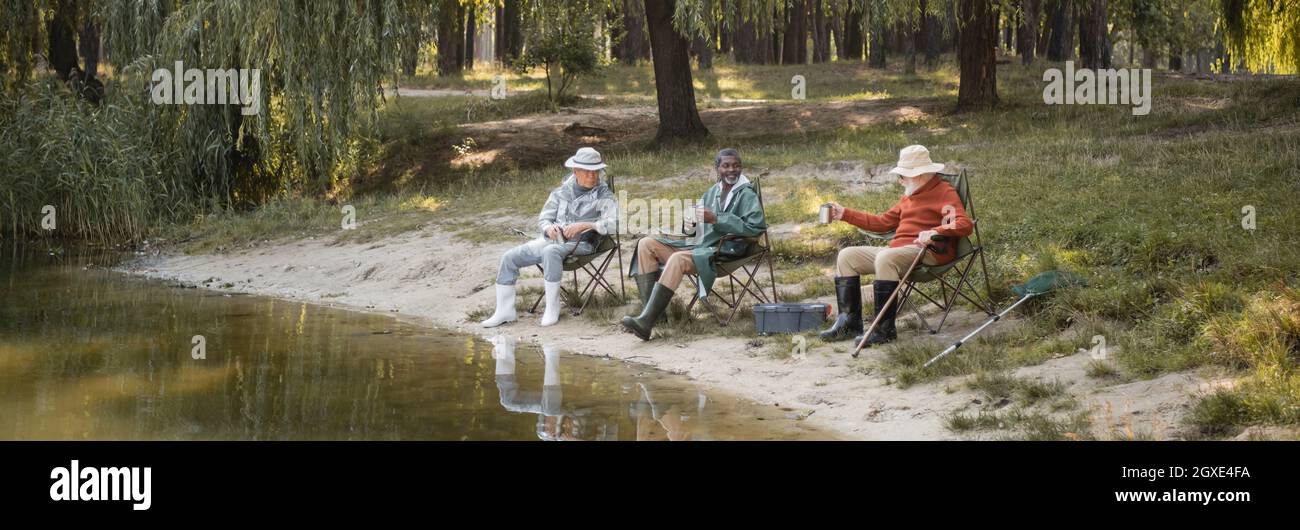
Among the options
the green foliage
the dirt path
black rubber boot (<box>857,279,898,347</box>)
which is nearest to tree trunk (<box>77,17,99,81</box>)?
the dirt path

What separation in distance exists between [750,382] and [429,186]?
10.5m

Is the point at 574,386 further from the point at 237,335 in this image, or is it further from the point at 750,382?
the point at 237,335

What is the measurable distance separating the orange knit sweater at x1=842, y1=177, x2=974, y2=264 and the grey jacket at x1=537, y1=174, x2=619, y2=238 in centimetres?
216

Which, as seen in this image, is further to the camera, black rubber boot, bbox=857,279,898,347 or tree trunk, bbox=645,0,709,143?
tree trunk, bbox=645,0,709,143

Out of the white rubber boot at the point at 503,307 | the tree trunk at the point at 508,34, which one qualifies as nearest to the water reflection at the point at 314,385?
the white rubber boot at the point at 503,307

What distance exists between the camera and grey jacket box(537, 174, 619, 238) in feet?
32.2

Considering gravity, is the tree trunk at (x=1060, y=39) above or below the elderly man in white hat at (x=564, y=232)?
above

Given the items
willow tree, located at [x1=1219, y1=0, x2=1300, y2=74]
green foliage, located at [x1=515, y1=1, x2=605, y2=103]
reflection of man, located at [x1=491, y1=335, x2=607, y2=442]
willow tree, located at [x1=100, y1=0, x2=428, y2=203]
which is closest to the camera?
reflection of man, located at [x1=491, y1=335, x2=607, y2=442]

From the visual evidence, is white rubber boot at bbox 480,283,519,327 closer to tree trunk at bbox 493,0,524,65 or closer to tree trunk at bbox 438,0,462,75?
tree trunk at bbox 438,0,462,75

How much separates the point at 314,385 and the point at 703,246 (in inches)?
113

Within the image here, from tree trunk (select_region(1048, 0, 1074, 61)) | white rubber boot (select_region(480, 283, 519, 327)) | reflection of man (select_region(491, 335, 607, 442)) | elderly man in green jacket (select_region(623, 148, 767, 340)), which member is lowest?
reflection of man (select_region(491, 335, 607, 442))

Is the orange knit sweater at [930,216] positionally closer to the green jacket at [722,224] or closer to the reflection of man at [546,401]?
the green jacket at [722,224]

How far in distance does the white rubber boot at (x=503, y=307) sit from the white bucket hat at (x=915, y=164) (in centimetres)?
308

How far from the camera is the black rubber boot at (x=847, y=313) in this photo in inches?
319
